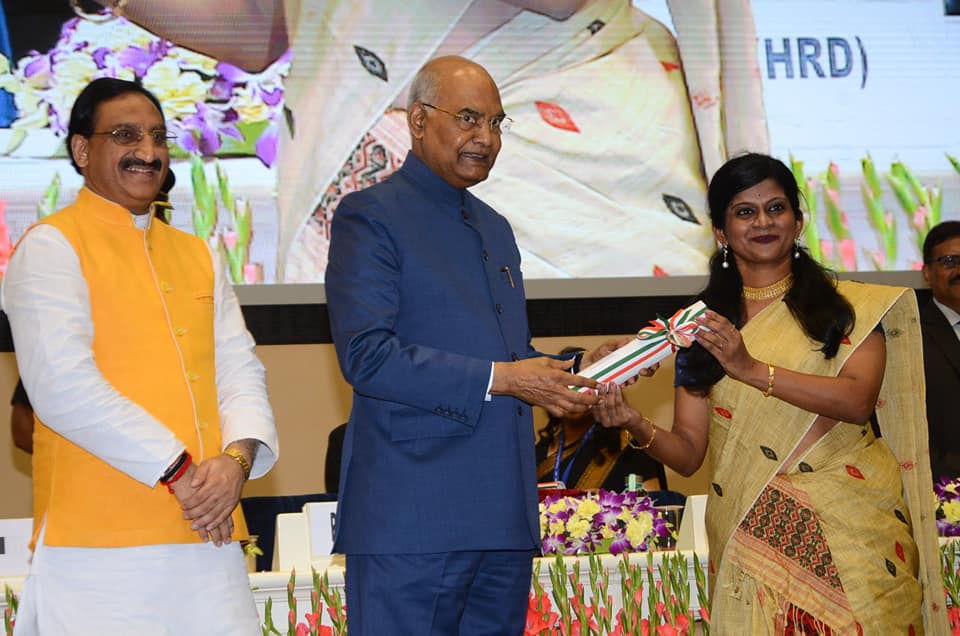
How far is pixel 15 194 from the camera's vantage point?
15.7ft

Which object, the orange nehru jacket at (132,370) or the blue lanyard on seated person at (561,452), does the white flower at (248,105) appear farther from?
the orange nehru jacket at (132,370)

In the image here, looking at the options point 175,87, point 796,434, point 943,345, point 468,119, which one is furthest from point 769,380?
point 175,87

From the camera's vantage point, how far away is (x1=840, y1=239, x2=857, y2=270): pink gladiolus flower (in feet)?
17.2

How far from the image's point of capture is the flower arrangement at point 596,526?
10.00 feet

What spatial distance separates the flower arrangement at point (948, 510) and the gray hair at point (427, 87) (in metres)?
1.83

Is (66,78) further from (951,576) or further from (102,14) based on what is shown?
(951,576)

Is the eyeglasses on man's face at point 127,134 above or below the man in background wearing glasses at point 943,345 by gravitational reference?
above

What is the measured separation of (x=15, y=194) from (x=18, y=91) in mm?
427

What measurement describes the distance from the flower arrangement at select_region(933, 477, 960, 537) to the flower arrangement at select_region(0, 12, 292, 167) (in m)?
3.00

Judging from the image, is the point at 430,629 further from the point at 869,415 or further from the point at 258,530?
the point at 258,530

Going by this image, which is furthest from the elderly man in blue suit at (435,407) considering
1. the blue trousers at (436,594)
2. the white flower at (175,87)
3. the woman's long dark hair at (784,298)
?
the white flower at (175,87)

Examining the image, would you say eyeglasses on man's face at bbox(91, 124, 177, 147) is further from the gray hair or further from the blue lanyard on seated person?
the blue lanyard on seated person

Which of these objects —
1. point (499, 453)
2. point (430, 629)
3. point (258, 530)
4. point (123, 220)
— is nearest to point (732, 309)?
point (499, 453)

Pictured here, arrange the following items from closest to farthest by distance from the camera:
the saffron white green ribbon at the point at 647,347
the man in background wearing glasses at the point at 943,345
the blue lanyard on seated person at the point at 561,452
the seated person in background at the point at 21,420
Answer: the saffron white green ribbon at the point at 647,347 < the seated person in background at the point at 21,420 < the man in background wearing glasses at the point at 943,345 < the blue lanyard on seated person at the point at 561,452
